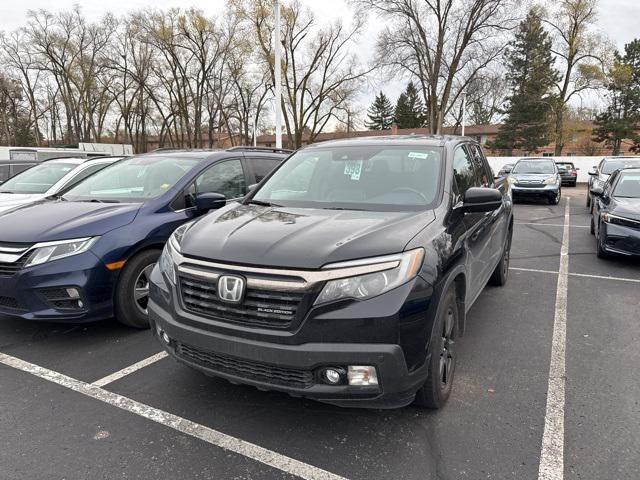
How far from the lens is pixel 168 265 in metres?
2.91

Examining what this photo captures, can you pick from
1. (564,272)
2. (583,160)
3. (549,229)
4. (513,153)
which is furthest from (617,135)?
(564,272)

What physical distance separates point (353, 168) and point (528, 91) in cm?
4640

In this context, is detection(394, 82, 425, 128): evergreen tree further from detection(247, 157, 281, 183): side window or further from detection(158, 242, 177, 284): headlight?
detection(158, 242, 177, 284): headlight

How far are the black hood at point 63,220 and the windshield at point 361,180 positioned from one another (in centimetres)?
137

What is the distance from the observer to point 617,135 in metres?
43.1

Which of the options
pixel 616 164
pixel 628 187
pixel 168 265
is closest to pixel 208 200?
pixel 168 265

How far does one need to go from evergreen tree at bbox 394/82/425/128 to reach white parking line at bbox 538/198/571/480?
64.4 m

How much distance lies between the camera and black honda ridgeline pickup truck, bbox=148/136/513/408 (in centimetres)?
232

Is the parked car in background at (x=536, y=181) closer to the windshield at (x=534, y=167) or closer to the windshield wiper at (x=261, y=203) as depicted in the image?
the windshield at (x=534, y=167)

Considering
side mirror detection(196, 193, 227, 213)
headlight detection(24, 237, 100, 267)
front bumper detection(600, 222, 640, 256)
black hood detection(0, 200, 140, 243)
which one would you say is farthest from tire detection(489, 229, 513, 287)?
headlight detection(24, 237, 100, 267)

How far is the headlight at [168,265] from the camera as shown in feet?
9.17

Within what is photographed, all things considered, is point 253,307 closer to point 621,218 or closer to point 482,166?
point 482,166

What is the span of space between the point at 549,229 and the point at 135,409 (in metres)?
10.4

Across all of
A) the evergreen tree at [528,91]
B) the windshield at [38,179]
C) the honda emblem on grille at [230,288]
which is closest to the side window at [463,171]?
the honda emblem on grille at [230,288]
